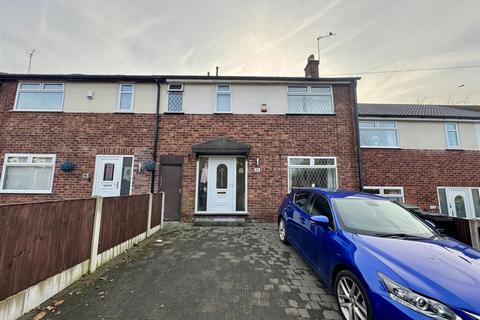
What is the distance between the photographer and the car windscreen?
2.72 m

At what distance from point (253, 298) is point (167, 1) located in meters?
9.01

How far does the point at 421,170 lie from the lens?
913 cm

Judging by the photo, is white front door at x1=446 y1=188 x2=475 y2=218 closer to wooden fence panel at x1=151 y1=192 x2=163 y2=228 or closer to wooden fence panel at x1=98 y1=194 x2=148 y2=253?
wooden fence panel at x1=151 y1=192 x2=163 y2=228

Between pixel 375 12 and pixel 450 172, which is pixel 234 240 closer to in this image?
pixel 375 12

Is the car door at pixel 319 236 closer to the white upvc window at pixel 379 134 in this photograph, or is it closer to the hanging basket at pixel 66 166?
the white upvc window at pixel 379 134

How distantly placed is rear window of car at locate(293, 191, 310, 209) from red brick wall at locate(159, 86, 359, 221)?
10.8 ft

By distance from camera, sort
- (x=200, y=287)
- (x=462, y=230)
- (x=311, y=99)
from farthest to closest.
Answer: (x=311, y=99) < (x=462, y=230) < (x=200, y=287)

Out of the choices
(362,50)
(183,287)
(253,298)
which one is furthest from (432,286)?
(362,50)

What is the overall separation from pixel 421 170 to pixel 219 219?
9.29 metres

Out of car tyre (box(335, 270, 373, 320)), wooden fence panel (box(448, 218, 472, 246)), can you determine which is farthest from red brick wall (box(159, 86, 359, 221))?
car tyre (box(335, 270, 373, 320))

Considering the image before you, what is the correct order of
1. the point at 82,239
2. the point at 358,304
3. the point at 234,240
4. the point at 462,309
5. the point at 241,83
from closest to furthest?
1. the point at 462,309
2. the point at 358,304
3. the point at 82,239
4. the point at 234,240
5. the point at 241,83

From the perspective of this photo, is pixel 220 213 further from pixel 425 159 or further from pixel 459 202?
pixel 459 202

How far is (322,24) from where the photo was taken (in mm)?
9055

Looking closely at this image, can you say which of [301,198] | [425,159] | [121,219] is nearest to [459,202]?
[425,159]
